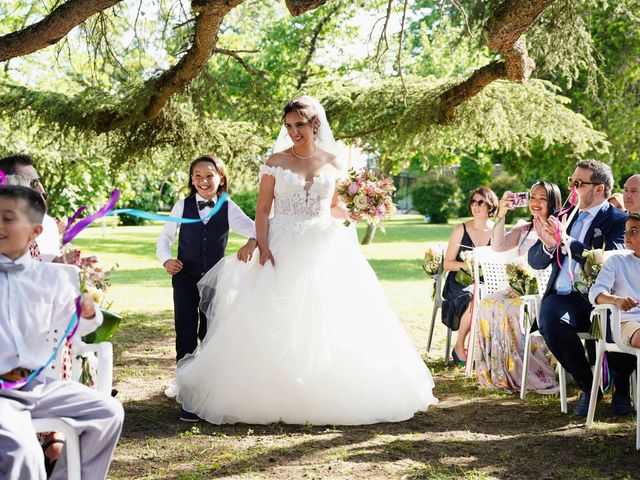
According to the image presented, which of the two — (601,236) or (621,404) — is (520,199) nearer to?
(601,236)

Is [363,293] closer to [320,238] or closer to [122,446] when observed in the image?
[320,238]

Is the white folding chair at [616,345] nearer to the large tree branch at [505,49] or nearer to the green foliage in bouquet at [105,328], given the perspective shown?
the large tree branch at [505,49]

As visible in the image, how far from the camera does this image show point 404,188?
200ft

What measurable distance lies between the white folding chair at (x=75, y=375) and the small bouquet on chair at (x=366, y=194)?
2.67 metres

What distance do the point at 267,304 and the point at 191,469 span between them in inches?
62.3

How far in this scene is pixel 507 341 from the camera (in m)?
7.13

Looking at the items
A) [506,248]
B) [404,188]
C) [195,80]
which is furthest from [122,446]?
[404,188]

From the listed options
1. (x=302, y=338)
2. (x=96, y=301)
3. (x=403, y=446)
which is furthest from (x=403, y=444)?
(x=96, y=301)

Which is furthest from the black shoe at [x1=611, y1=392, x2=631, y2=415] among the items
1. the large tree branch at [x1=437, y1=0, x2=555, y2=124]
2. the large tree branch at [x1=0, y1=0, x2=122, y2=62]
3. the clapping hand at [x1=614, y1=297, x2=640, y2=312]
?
the large tree branch at [x1=0, y1=0, x2=122, y2=62]

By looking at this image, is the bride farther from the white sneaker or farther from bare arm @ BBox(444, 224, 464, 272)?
bare arm @ BBox(444, 224, 464, 272)

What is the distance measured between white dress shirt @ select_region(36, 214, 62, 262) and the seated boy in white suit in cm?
→ 78

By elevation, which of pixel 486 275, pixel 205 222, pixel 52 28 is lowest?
pixel 486 275

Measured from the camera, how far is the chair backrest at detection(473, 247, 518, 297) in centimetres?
759

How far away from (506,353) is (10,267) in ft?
15.3
